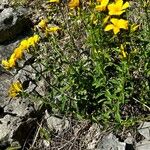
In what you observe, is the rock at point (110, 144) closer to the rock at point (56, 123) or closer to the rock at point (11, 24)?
the rock at point (56, 123)

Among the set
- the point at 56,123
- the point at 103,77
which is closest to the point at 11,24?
the point at 56,123

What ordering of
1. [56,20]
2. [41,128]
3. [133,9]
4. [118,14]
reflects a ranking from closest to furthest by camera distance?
[118,14] < [41,128] < [133,9] < [56,20]

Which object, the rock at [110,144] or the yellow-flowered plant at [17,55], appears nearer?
the yellow-flowered plant at [17,55]

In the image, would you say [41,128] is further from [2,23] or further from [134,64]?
[2,23]

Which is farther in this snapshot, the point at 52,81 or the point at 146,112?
the point at 52,81

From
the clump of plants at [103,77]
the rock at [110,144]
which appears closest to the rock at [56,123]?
the clump of plants at [103,77]

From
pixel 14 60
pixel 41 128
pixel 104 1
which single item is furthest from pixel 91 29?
pixel 41 128

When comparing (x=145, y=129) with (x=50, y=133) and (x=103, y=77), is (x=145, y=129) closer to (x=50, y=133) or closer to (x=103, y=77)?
(x=103, y=77)
